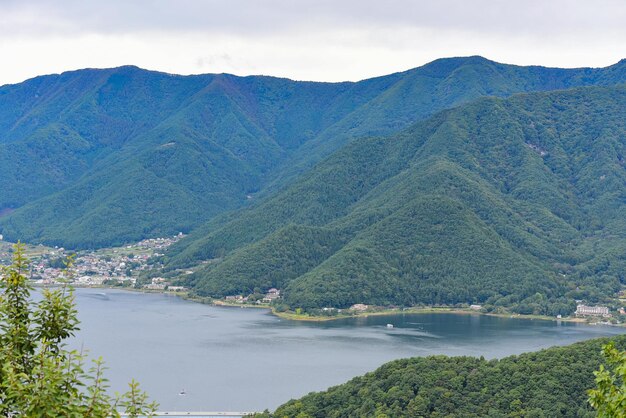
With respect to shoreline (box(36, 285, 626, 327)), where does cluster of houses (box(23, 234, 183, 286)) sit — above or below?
above

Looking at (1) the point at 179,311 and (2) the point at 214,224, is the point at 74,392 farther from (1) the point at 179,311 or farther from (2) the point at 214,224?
(2) the point at 214,224

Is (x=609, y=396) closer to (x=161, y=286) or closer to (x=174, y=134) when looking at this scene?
(x=161, y=286)

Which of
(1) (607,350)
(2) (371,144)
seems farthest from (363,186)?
(1) (607,350)

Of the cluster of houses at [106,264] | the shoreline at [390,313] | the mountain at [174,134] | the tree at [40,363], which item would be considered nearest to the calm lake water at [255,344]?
the shoreline at [390,313]

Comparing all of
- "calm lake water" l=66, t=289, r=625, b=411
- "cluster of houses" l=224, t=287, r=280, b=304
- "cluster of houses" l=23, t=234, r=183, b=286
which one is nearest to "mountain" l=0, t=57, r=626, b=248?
"cluster of houses" l=23, t=234, r=183, b=286

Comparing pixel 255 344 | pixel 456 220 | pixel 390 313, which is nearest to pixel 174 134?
pixel 456 220

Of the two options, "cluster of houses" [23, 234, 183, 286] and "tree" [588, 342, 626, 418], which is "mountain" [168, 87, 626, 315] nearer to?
"cluster of houses" [23, 234, 183, 286]
